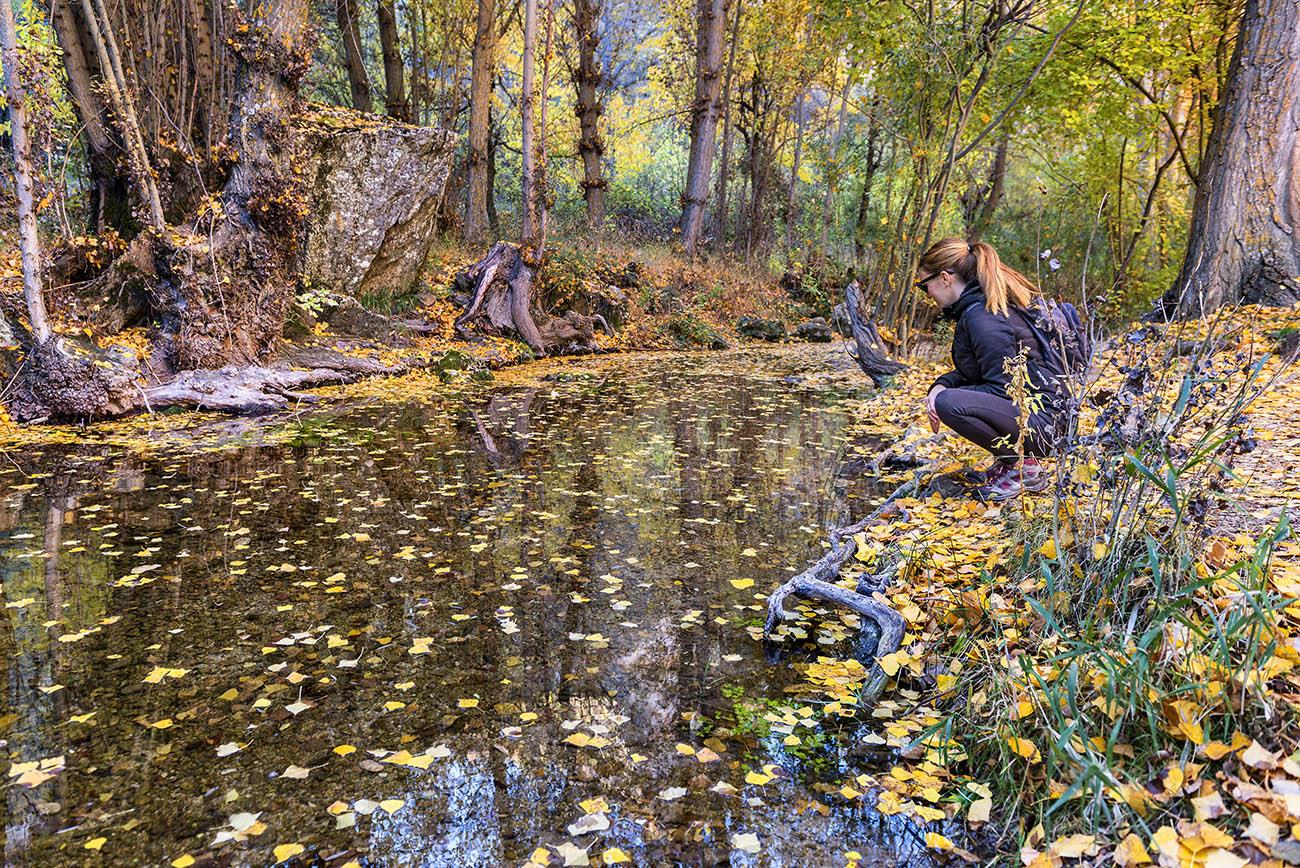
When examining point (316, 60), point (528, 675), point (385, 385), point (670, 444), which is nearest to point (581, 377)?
point (385, 385)

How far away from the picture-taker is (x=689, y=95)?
23.1 m

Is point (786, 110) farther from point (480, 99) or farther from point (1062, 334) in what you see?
point (1062, 334)

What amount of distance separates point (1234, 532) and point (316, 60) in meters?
20.8

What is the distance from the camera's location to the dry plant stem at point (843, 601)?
2.97 meters

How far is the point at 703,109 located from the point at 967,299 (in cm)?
Answer: 1504

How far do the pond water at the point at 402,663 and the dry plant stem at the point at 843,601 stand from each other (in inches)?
6.7

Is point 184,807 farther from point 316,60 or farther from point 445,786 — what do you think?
point 316,60

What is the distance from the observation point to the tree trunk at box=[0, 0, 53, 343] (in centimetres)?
602

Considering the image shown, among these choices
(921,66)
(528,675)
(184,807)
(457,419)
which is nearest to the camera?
(184,807)

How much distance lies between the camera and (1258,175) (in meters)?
7.84

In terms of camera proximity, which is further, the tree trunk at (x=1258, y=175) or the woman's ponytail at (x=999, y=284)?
the tree trunk at (x=1258, y=175)

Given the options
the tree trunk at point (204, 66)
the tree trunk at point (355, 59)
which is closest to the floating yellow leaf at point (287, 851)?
the tree trunk at point (204, 66)

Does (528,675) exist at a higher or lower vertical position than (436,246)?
lower

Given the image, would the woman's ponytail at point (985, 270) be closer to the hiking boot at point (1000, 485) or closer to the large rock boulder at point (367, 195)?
the hiking boot at point (1000, 485)
